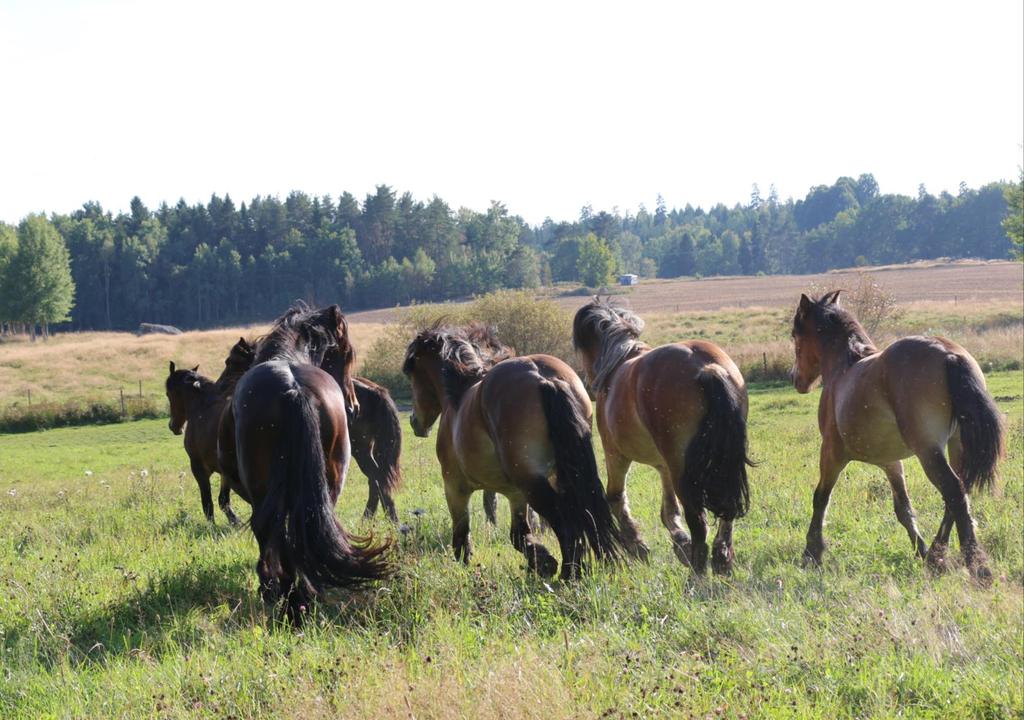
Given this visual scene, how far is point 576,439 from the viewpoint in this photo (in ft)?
19.7

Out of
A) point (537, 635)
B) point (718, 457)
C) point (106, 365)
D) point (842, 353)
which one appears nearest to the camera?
point (537, 635)

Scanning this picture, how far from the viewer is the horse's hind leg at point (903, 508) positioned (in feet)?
22.6

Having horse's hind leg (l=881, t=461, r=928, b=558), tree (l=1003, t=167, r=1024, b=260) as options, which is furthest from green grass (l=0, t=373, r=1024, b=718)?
tree (l=1003, t=167, r=1024, b=260)

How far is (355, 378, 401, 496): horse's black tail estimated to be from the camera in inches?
408

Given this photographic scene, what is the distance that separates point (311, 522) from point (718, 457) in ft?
9.20

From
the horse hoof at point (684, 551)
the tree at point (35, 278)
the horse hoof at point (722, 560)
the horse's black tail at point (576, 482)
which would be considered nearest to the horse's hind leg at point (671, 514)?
the horse hoof at point (684, 551)

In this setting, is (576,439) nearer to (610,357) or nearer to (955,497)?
(610,357)

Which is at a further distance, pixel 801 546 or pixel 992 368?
pixel 992 368

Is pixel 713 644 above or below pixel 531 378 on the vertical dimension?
below

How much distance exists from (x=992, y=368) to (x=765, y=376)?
6.42m

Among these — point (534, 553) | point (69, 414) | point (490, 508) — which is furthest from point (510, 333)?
point (534, 553)

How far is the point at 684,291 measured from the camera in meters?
89.9

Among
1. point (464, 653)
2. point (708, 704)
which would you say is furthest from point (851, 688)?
point (464, 653)

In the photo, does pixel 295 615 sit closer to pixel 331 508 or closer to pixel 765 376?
pixel 331 508
